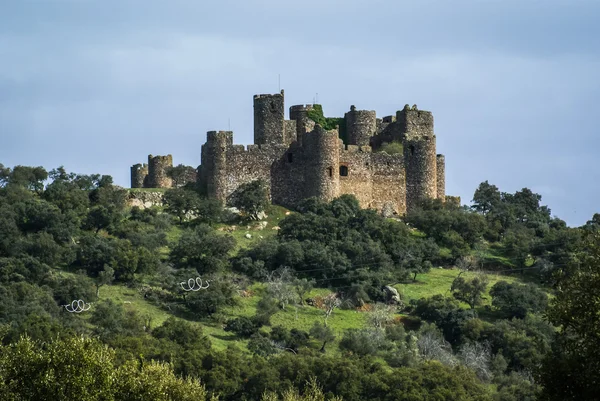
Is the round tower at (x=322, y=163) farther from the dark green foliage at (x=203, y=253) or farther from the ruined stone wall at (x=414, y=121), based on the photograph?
the dark green foliage at (x=203, y=253)

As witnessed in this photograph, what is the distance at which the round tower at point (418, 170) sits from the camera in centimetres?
7081

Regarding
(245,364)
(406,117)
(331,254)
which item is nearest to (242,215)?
(331,254)

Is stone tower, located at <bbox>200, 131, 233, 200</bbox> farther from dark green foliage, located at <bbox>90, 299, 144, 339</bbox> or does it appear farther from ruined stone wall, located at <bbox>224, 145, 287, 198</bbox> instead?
dark green foliage, located at <bbox>90, 299, 144, 339</bbox>

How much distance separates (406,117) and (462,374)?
65.1ft

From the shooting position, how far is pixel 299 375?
179ft

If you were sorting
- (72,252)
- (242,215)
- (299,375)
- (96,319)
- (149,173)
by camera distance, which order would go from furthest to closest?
1. (149,173)
2. (242,215)
3. (72,252)
4. (96,319)
5. (299,375)

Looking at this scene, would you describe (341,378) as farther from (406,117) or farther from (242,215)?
(406,117)

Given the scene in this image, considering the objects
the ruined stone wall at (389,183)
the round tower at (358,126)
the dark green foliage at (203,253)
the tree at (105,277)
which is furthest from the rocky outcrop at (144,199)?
the ruined stone wall at (389,183)

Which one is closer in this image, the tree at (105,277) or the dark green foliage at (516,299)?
the tree at (105,277)

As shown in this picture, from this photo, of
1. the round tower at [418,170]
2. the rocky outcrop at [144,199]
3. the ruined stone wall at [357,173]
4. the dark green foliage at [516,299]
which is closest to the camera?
the dark green foliage at [516,299]

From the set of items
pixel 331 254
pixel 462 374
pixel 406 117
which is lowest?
pixel 462 374

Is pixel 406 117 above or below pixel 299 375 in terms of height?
above

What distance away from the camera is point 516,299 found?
213ft

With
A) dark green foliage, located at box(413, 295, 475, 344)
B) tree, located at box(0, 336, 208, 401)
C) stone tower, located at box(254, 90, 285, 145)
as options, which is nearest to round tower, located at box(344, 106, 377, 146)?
stone tower, located at box(254, 90, 285, 145)
